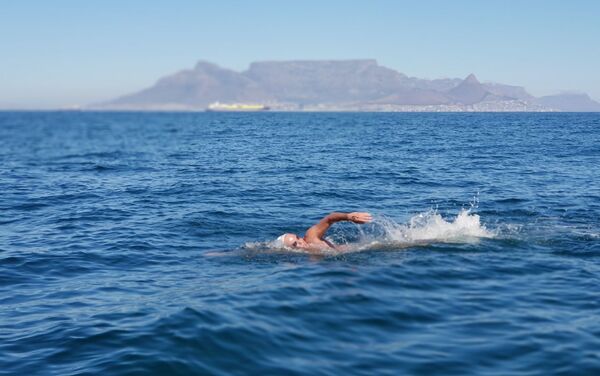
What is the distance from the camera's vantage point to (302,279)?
1115cm

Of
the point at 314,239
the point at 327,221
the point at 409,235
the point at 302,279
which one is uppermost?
the point at 327,221

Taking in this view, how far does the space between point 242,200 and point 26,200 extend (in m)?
8.82

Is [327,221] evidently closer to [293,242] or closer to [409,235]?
[293,242]

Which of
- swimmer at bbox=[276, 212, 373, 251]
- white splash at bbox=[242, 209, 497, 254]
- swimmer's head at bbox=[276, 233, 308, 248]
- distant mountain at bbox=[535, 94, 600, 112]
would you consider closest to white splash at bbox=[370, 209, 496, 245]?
white splash at bbox=[242, 209, 497, 254]

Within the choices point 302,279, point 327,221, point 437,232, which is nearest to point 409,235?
point 437,232

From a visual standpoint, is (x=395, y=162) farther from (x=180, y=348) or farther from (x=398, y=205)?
(x=180, y=348)

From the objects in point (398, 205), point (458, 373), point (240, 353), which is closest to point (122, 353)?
point (240, 353)

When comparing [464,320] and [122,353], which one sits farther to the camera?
[464,320]

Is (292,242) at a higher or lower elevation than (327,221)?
lower

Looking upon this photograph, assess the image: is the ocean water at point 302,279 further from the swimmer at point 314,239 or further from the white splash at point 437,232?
the swimmer at point 314,239

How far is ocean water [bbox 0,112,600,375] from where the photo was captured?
7801 mm

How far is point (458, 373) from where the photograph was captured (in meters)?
7.07

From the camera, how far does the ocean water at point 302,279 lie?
780 centimetres

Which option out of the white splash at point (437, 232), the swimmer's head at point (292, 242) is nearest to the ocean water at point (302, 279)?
the white splash at point (437, 232)
